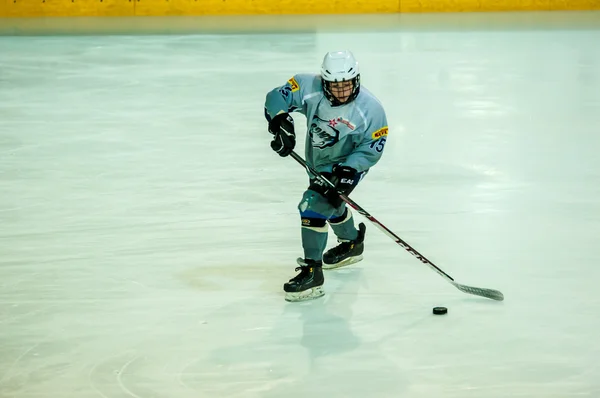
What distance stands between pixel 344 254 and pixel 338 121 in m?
0.77

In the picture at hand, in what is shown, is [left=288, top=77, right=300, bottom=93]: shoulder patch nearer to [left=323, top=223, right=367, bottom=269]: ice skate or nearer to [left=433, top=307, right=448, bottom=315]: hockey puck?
[left=323, top=223, right=367, bottom=269]: ice skate

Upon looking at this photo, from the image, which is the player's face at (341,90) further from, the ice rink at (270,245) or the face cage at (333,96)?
the ice rink at (270,245)

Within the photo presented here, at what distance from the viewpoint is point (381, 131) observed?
4973mm

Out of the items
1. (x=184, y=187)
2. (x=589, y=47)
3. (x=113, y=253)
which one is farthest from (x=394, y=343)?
(x=589, y=47)

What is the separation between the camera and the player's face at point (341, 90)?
482 centimetres

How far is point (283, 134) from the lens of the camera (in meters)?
4.94

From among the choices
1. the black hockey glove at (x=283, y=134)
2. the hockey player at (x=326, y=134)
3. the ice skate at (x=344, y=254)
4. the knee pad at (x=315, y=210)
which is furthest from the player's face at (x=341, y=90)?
the ice skate at (x=344, y=254)

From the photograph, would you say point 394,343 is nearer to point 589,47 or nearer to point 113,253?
point 113,253

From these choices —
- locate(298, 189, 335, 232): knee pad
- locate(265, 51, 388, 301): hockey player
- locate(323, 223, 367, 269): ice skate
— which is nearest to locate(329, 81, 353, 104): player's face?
locate(265, 51, 388, 301): hockey player

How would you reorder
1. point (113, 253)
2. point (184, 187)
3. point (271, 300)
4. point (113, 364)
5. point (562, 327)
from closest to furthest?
point (113, 364) → point (562, 327) → point (271, 300) → point (113, 253) → point (184, 187)

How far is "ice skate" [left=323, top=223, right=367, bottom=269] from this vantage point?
5.38 m

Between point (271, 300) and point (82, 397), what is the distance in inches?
50.0

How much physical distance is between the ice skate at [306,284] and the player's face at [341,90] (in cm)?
78

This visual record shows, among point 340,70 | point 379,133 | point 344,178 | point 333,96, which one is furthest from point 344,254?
point 340,70
